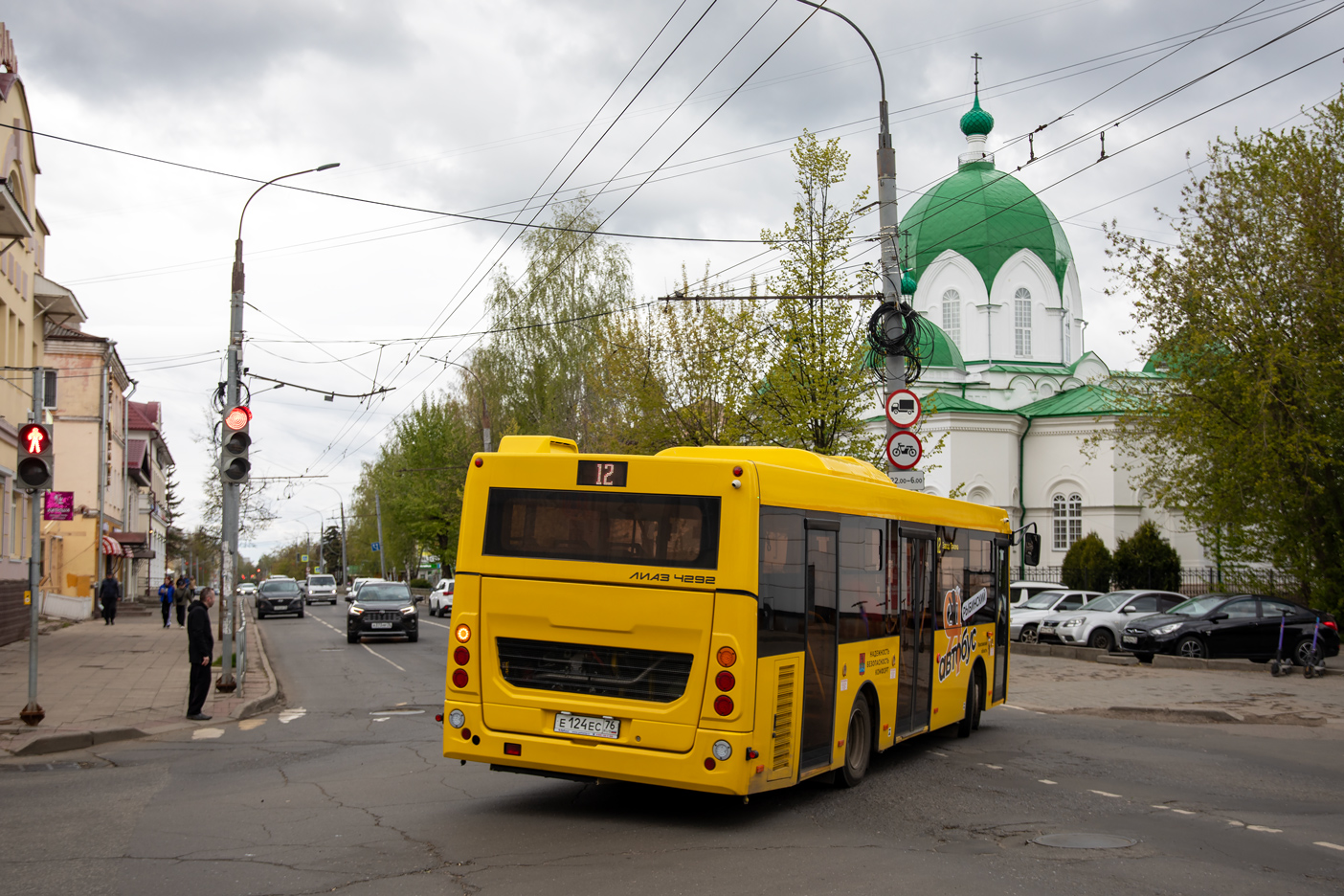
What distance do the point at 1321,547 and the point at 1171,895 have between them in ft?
90.6

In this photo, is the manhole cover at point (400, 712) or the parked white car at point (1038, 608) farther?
the parked white car at point (1038, 608)

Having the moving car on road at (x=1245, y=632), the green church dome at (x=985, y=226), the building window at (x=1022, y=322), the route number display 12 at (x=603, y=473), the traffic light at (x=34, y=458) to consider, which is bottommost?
the moving car on road at (x=1245, y=632)

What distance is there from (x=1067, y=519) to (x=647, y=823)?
1966 inches

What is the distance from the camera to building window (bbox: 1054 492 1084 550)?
54438mm

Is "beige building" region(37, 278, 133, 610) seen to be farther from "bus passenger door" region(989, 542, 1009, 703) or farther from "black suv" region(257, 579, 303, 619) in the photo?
"bus passenger door" region(989, 542, 1009, 703)

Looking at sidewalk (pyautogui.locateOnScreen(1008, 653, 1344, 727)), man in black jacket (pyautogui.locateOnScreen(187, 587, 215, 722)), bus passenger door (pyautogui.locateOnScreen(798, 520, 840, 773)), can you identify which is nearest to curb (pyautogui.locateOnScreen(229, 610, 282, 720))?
man in black jacket (pyautogui.locateOnScreen(187, 587, 215, 722))

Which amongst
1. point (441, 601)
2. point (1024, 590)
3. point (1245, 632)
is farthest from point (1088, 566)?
point (441, 601)

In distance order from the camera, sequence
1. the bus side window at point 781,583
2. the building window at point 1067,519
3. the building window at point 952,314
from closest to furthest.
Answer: the bus side window at point 781,583 → the building window at point 1067,519 → the building window at point 952,314

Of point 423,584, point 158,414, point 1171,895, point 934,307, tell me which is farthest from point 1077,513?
point 158,414

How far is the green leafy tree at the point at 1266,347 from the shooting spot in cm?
2802

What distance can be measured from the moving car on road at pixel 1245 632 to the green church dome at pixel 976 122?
39668 mm

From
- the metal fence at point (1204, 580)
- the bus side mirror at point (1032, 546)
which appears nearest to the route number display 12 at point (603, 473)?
the bus side mirror at point (1032, 546)

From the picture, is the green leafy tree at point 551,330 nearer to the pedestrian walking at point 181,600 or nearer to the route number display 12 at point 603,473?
the pedestrian walking at point 181,600

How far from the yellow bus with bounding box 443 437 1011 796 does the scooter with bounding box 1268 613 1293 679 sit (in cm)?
1550
